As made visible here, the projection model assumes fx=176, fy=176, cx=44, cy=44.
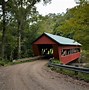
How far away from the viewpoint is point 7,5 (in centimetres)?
2184

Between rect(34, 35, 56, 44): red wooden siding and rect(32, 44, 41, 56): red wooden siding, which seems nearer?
rect(34, 35, 56, 44): red wooden siding

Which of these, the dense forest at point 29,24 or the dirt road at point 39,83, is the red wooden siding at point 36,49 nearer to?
the dense forest at point 29,24

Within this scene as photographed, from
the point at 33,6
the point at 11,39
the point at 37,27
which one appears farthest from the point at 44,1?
the point at 37,27

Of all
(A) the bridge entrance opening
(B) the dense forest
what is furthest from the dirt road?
(A) the bridge entrance opening

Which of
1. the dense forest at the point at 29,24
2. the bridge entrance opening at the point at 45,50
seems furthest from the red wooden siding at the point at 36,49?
the dense forest at the point at 29,24

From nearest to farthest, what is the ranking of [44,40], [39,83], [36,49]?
[39,83]
[44,40]
[36,49]

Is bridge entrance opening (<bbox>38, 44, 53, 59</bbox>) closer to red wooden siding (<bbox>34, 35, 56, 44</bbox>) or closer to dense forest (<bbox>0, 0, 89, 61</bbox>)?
red wooden siding (<bbox>34, 35, 56, 44</bbox>)

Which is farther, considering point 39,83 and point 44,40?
point 44,40

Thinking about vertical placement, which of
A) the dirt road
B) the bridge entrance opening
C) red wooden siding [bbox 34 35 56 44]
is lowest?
the dirt road

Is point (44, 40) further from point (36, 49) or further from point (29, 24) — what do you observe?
point (29, 24)

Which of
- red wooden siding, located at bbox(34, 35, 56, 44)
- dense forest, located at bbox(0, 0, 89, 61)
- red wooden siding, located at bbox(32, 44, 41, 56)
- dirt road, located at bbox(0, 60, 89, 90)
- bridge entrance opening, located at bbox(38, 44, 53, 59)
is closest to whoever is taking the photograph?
dirt road, located at bbox(0, 60, 89, 90)

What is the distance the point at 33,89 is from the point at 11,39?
23.7m

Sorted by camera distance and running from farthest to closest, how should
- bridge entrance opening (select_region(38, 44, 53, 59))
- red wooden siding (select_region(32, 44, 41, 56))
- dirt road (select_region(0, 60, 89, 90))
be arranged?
bridge entrance opening (select_region(38, 44, 53, 59)) → red wooden siding (select_region(32, 44, 41, 56)) → dirt road (select_region(0, 60, 89, 90))

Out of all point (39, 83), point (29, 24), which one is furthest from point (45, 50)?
point (39, 83)
